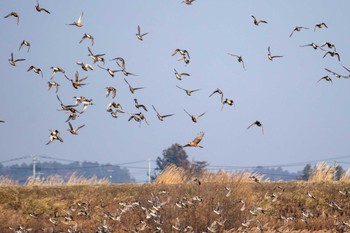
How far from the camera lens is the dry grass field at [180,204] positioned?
35656mm

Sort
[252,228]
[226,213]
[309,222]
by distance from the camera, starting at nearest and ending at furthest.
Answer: [252,228]
[226,213]
[309,222]

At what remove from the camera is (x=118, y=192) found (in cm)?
4575

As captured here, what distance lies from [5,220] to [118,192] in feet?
26.6

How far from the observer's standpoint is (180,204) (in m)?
34.2

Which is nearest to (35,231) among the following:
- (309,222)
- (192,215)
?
(192,215)

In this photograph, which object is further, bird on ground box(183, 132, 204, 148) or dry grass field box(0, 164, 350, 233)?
dry grass field box(0, 164, 350, 233)

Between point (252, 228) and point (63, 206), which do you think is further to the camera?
point (63, 206)

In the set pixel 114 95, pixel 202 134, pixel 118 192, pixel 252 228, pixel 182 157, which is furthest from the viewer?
pixel 182 157

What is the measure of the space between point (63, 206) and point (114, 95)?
15635 mm

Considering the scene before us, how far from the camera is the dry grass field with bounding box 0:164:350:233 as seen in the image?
35.7 meters

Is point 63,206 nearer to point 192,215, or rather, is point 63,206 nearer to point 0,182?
point 0,182

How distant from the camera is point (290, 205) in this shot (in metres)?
46.0

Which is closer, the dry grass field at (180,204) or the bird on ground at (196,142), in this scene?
the bird on ground at (196,142)

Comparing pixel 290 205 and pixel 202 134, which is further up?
pixel 202 134
